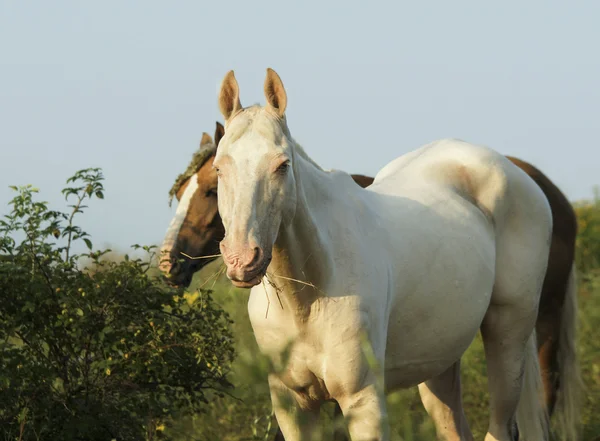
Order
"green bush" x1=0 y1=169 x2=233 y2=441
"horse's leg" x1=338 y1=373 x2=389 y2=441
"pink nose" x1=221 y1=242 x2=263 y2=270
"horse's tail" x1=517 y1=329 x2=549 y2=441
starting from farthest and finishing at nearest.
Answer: "horse's tail" x1=517 y1=329 x2=549 y2=441, "green bush" x1=0 y1=169 x2=233 y2=441, "horse's leg" x1=338 y1=373 x2=389 y2=441, "pink nose" x1=221 y1=242 x2=263 y2=270

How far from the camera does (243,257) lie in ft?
10.2

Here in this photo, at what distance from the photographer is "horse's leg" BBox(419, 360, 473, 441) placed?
526 cm

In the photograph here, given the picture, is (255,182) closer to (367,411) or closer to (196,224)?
(367,411)

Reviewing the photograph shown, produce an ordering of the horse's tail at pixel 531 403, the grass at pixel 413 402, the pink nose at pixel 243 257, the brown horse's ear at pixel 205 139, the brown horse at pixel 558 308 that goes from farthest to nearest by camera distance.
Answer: the brown horse's ear at pixel 205 139 → the brown horse at pixel 558 308 → the grass at pixel 413 402 → the horse's tail at pixel 531 403 → the pink nose at pixel 243 257

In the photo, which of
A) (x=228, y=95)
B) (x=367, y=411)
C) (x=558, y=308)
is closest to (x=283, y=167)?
(x=228, y=95)

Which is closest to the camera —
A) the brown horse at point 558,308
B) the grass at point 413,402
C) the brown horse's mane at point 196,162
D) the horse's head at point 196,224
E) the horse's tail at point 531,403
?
the horse's tail at point 531,403

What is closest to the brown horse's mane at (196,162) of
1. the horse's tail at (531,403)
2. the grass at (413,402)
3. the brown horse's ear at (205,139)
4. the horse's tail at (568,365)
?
the brown horse's ear at (205,139)

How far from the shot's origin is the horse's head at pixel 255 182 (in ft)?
10.3

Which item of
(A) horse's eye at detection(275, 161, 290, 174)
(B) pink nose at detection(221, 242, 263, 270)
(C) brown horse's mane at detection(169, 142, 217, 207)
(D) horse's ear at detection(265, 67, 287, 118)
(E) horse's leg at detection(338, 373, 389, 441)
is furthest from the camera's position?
(C) brown horse's mane at detection(169, 142, 217, 207)

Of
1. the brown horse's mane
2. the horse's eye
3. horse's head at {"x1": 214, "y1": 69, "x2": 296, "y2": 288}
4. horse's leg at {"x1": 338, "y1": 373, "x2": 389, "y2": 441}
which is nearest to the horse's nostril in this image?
horse's head at {"x1": 214, "y1": 69, "x2": 296, "y2": 288}

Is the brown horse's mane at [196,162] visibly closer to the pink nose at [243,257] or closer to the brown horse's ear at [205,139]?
the brown horse's ear at [205,139]

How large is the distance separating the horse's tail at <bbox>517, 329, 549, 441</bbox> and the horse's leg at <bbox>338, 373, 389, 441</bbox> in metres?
2.00

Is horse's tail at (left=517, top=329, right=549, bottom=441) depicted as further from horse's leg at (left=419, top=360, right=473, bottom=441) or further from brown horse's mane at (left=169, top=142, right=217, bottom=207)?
brown horse's mane at (left=169, top=142, right=217, bottom=207)

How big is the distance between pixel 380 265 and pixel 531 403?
82.3 inches
